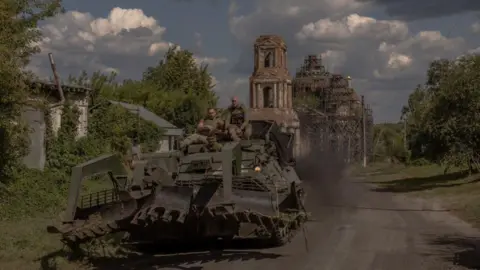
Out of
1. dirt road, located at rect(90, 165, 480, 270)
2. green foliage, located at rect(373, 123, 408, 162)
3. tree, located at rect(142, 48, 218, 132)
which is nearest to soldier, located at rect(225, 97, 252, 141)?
dirt road, located at rect(90, 165, 480, 270)

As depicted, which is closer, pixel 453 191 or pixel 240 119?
pixel 240 119

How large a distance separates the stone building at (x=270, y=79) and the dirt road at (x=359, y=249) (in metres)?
34.4

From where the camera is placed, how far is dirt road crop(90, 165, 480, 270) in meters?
11.6

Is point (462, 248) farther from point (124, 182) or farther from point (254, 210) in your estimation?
point (124, 182)

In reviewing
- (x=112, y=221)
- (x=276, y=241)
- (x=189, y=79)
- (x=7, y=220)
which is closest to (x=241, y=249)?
(x=276, y=241)

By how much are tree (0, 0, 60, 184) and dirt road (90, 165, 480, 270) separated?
7.01 metres

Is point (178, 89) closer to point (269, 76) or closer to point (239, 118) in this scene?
point (269, 76)

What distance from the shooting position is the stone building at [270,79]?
181 feet

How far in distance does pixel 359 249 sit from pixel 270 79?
43151 mm

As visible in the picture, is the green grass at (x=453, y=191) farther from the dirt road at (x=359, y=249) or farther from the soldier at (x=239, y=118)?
the soldier at (x=239, y=118)

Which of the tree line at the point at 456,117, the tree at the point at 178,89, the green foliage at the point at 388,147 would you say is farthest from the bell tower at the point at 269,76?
the tree line at the point at 456,117

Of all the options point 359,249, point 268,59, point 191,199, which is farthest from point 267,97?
point 191,199

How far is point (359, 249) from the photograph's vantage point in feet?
43.6

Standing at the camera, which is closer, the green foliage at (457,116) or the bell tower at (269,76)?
the green foliage at (457,116)
